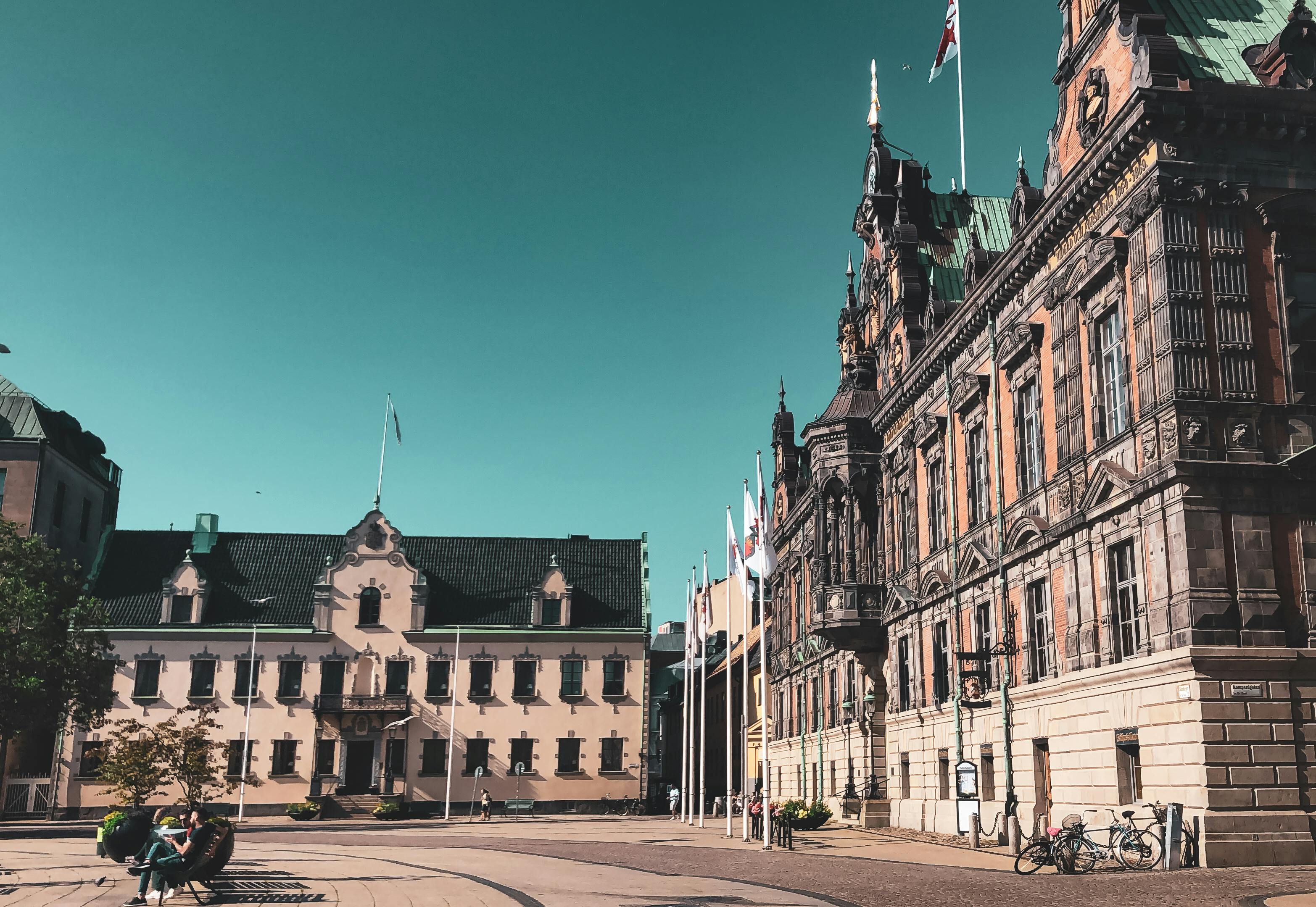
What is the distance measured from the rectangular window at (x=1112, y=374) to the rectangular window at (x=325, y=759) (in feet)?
170

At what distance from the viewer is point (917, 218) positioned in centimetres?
4994

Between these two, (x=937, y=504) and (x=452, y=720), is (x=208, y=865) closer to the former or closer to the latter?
(x=937, y=504)

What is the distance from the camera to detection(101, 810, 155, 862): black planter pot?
2022 centimetres

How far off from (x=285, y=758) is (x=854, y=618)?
37.2 meters

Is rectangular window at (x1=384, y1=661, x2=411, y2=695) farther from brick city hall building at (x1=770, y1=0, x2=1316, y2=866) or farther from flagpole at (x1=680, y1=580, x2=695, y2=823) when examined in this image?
brick city hall building at (x1=770, y1=0, x2=1316, y2=866)

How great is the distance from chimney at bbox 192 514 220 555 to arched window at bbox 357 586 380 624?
11.4m

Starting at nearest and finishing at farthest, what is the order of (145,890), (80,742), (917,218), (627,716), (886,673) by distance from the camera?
(145,890) → (886,673) → (917,218) → (80,742) → (627,716)

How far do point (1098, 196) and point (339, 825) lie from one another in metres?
42.7

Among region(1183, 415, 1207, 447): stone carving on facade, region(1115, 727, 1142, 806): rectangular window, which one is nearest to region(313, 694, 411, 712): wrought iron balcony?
region(1115, 727, 1142, 806): rectangular window

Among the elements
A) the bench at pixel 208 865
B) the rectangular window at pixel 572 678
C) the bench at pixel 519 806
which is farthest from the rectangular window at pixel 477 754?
the bench at pixel 208 865

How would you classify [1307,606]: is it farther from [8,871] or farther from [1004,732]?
[8,871]

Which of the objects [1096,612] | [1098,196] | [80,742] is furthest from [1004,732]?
[80,742]

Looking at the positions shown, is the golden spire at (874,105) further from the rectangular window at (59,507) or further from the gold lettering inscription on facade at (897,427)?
the rectangular window at (59,507)

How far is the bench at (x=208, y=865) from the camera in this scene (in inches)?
672
